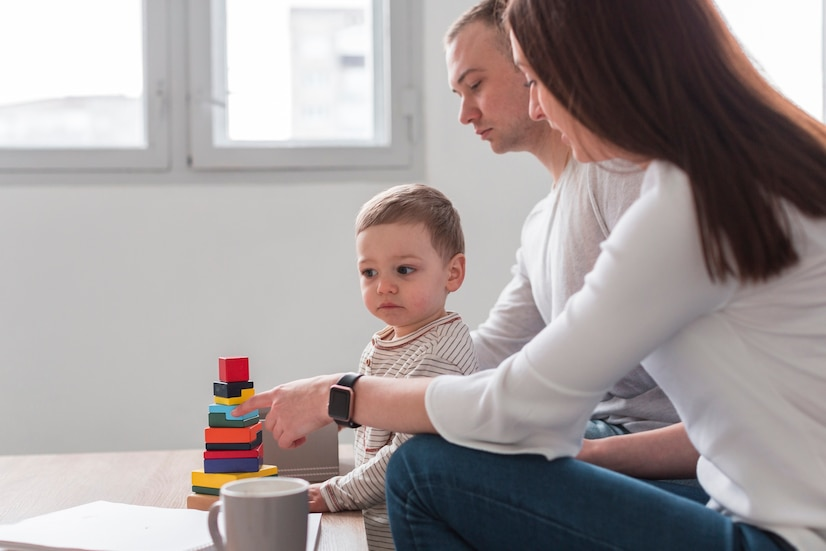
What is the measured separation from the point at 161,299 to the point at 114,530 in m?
1.58

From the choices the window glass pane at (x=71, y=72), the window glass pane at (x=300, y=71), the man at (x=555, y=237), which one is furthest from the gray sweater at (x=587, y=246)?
the window glass pane at (x=71, y=72)

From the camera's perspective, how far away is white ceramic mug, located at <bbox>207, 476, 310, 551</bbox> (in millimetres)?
867

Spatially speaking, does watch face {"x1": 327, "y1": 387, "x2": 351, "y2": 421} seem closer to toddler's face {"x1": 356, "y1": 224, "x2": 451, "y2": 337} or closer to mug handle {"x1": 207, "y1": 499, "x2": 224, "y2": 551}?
mug handle {"x1": 207, "y1": 499, "x2": 224, "y2": 551}

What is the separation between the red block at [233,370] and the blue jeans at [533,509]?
30 centimetres

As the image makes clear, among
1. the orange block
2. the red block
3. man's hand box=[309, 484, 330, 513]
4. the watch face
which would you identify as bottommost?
man's hand box=[309, 484, 330, 513]

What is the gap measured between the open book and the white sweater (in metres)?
0.36

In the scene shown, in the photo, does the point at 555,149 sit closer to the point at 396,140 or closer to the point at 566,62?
the point at 566,62

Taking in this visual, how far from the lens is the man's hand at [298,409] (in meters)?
1.16

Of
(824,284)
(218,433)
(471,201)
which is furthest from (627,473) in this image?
(471,201)

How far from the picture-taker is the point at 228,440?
1234mm

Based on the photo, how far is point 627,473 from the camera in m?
1.25

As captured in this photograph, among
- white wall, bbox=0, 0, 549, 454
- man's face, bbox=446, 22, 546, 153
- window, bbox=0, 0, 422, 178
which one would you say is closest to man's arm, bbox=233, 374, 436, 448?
man's face, bbox=446, 22, 546, 153

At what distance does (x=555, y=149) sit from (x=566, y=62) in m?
0.75

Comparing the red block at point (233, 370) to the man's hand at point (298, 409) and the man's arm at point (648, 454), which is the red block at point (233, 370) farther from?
the man's arm at point (648, 454)
